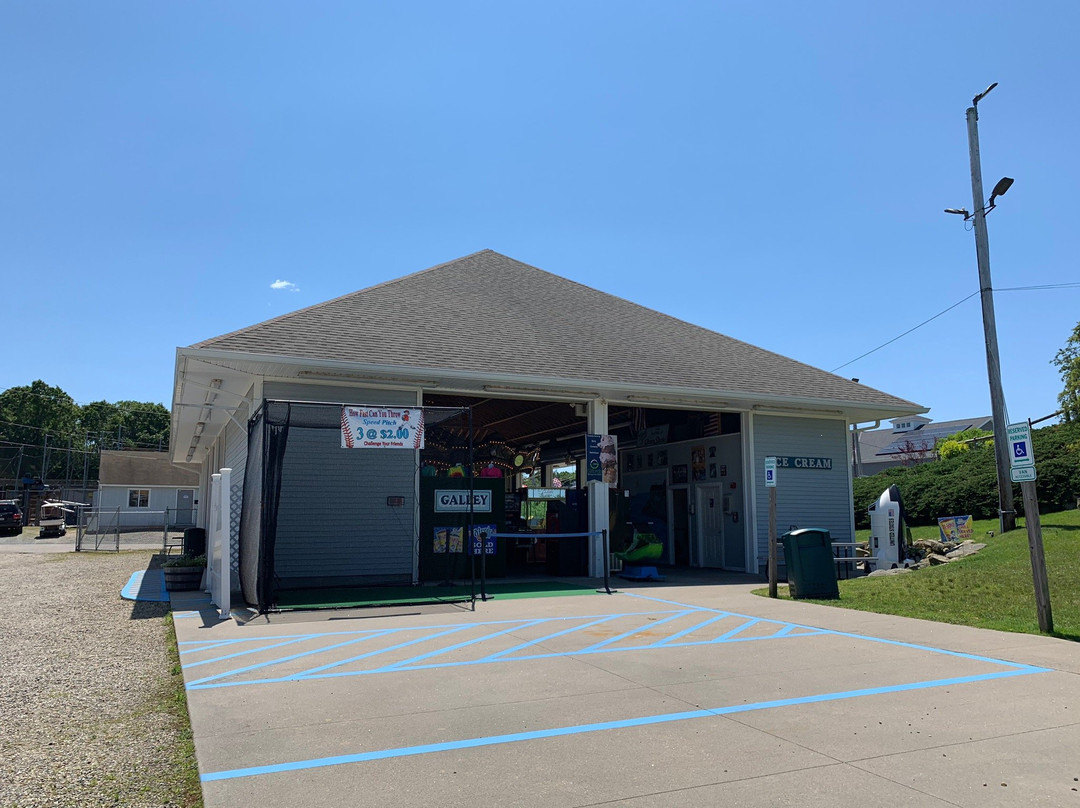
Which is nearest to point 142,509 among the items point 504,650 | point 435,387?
point 435,387

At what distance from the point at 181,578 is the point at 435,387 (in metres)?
5.59

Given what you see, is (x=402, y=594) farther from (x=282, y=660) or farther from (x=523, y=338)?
(x=523, y=338)

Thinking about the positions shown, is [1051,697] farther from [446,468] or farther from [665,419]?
Result: [665,419]

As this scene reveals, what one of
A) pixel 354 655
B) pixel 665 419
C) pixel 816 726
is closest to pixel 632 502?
pixel 665 419

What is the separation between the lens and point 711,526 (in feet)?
60.2

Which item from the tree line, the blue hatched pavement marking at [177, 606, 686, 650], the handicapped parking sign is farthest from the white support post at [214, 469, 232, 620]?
the tree line

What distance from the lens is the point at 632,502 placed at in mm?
20922

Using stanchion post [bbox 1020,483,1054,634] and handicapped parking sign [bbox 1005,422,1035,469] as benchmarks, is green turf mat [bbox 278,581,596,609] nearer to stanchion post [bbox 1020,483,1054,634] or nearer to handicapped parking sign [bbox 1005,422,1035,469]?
stanchion post [bbox 1020,483,1054,634]

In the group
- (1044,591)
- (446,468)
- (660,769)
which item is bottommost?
(660,769)

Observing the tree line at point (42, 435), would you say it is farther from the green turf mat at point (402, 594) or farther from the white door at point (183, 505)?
the green turf mat at point (402, 594)

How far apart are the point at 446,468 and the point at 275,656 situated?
7054 millimetres

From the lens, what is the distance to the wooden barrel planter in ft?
45.0

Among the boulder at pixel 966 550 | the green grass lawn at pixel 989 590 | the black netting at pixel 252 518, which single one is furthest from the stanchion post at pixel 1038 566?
the black netting at pixel 252 518

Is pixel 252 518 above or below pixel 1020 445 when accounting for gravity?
below
